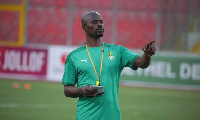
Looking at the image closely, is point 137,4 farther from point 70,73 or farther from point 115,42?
point 70,73

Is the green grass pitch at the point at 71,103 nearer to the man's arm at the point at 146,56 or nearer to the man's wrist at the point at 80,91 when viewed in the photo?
the man's wrist at the point at 80,91

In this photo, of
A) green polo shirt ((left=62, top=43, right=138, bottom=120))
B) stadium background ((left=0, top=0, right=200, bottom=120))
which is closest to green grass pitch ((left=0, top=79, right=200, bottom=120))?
stadium background ((left=0, top=0, right=200, bottom=120))

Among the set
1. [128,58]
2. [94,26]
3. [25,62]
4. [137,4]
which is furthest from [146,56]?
[137,4]

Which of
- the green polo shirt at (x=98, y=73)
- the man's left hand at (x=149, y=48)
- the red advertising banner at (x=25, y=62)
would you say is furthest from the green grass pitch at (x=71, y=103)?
the man's left hand at (x=149, y=48)

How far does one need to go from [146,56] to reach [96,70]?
21.5 inches

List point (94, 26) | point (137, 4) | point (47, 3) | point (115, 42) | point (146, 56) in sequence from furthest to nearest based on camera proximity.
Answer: point (47, 3) → point (137, 4) → point (115, 42) → point (94, 26) → point (146, 56)

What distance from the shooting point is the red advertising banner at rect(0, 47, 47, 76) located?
→ 17.8m

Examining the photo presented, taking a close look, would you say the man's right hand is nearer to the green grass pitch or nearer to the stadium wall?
the green grass pitch

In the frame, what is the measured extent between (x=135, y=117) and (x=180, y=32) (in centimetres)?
805

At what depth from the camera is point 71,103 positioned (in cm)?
1248

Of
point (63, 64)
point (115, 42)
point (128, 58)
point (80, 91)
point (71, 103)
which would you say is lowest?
point (71, 103)

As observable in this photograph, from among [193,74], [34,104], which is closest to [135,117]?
[34,104]

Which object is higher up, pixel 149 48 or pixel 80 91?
pixel 149 48

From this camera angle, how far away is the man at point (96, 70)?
5.12 metres
